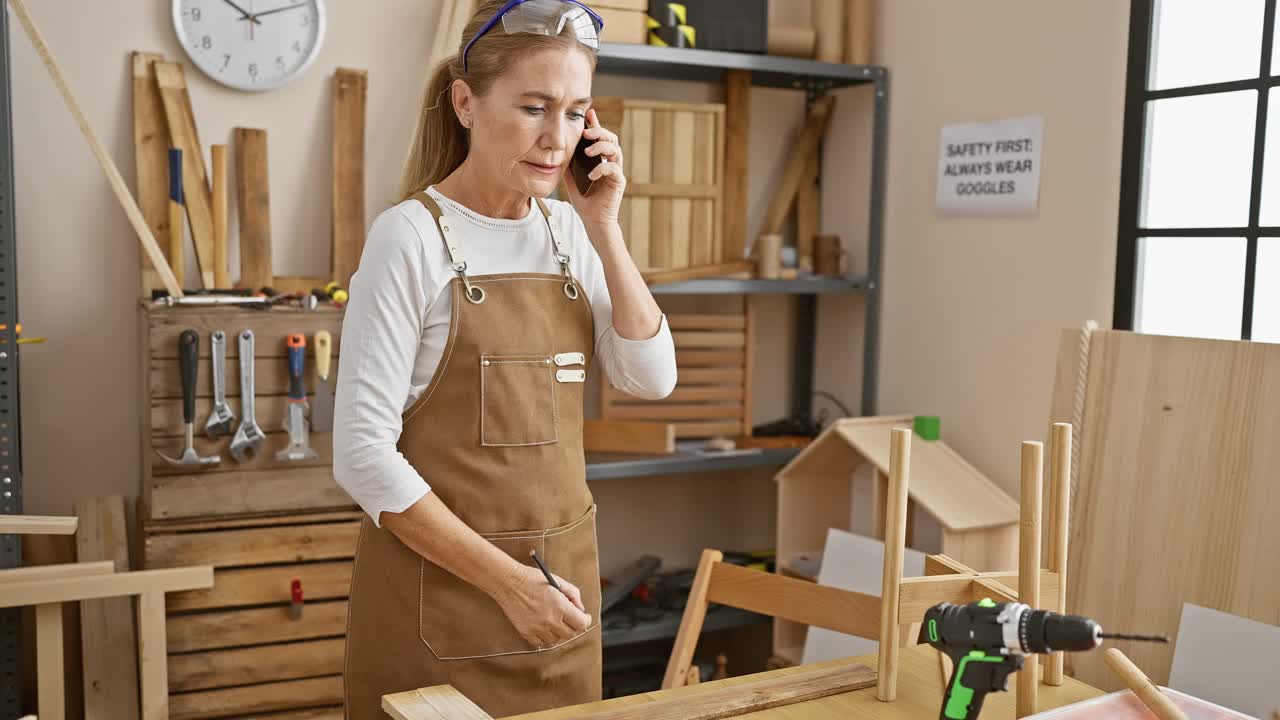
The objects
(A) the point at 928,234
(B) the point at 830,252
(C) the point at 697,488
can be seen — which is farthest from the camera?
(C) the point at 697,488

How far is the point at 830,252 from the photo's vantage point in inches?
144

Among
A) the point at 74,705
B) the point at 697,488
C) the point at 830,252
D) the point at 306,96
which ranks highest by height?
the point at 306,96

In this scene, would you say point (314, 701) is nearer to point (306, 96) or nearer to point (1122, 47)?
point (306, 96)

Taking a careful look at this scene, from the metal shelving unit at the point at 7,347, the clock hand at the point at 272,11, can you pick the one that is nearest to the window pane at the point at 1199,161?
the clock hand at the point at 272,11

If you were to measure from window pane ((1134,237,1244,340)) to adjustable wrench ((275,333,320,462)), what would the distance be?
2.01 meters

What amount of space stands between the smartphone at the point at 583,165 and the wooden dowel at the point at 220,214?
1.64 metres

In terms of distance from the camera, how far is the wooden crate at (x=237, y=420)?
261cm

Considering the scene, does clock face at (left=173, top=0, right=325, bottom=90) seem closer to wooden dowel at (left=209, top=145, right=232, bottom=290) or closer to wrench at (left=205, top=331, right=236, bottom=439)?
wooden dowel at (left=209, top=145, right=232, bottom=290)

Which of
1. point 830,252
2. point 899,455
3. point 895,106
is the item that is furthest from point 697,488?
point 899,455

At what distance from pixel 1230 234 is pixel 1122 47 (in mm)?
533

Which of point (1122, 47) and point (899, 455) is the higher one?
point (1122, 47)

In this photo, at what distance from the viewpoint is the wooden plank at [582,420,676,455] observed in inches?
135

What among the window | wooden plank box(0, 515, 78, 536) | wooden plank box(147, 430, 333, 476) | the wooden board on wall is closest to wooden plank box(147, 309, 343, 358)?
wooden plank box(147, 430, 333, 476)

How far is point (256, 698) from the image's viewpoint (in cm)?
269
